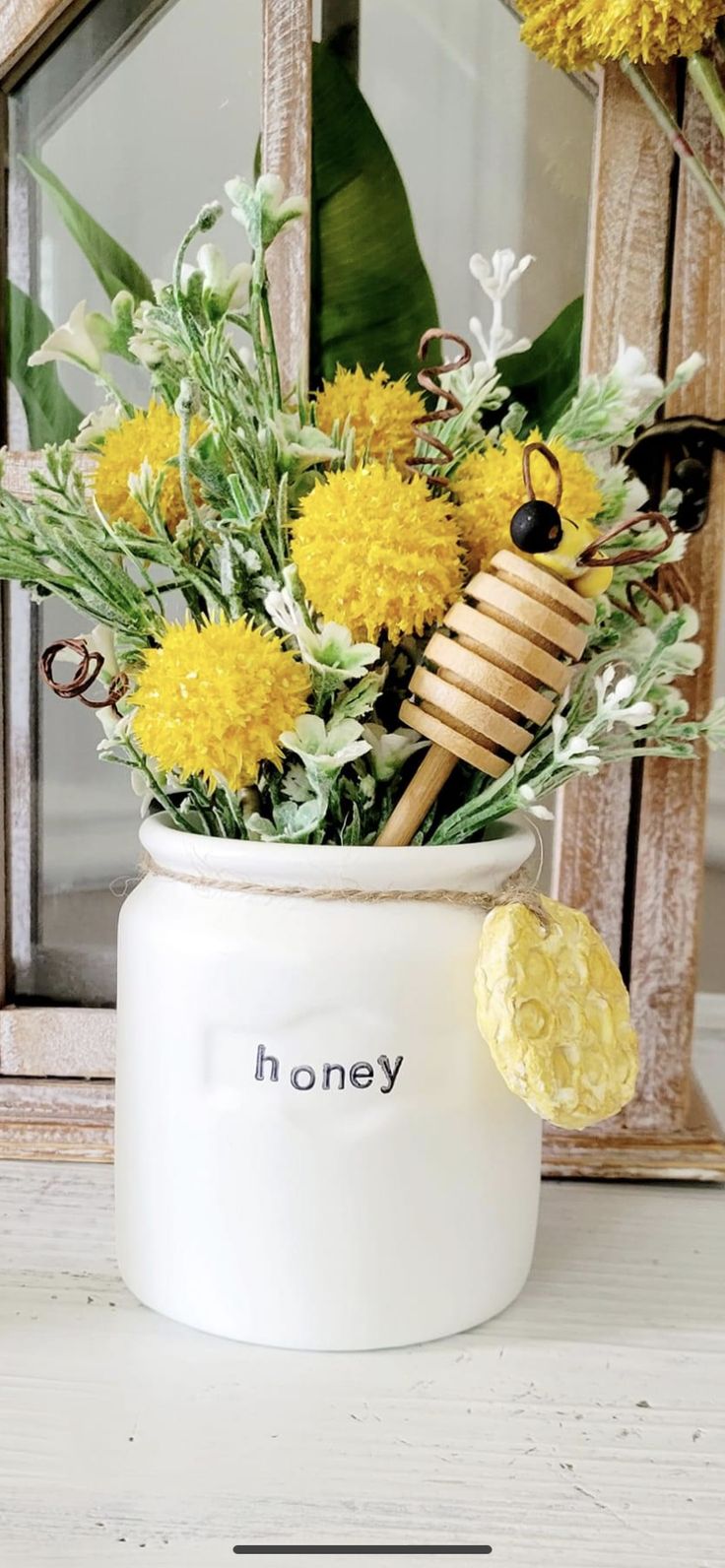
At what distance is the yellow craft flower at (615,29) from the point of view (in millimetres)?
587

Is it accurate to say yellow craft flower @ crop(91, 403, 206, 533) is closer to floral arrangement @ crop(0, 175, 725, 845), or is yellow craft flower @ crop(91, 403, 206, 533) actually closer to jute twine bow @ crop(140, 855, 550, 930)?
floral arrangement @ crop(0, 175, 725, 845)

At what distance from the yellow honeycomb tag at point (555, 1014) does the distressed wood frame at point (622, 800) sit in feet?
0.59

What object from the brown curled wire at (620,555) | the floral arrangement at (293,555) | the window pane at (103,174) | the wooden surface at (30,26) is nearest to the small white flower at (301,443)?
the floral arrangement at (293,555)

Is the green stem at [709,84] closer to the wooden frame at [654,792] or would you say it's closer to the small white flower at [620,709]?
the wooden frame at [654,792]

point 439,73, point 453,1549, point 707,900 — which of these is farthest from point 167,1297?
point 439,73

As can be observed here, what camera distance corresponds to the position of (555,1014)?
19.7 inches

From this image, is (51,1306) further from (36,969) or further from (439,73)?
A: (439,73)

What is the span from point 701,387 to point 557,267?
0.11 meters

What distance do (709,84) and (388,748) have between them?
0.39m

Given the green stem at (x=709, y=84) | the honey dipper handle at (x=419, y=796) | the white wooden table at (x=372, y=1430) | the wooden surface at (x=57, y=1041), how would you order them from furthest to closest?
the wooden surface at (x=57, y=1041) < the green stem at (x=709, y=84) < the honey dipper handle at (x=419, y=796) < the white wooden table at (x=372, y=1430)

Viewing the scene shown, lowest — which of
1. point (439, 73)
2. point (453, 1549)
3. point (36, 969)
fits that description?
point (453, 1549)

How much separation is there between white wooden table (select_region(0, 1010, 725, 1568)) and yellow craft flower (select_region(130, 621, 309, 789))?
251 mm

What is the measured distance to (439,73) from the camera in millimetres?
682

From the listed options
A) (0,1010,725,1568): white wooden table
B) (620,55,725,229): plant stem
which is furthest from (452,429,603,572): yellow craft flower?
(0,1010,725,1568): white wooden table
